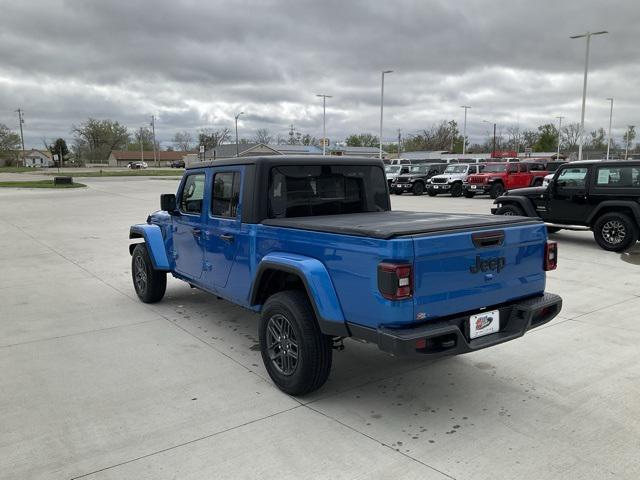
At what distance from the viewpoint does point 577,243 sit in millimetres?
11375

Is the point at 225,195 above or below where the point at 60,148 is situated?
below

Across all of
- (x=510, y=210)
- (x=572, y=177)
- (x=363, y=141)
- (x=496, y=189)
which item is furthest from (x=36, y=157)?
(x=572, y=177)

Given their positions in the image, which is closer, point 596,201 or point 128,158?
point 596,201

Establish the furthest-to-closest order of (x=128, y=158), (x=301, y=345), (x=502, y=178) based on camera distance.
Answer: (x=128, y=158) → (x=502, y=178) → (x=301, y=345)

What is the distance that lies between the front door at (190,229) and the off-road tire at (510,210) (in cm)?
828

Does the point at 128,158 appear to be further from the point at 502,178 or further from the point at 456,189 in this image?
the point at 502,178

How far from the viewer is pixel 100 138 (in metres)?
128

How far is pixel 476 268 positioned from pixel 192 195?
3.22 m

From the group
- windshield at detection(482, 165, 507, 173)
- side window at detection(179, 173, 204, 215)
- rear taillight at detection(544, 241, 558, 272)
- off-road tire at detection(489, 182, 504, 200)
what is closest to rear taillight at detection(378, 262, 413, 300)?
rear taillight at detection(544, 241, 558, 272)

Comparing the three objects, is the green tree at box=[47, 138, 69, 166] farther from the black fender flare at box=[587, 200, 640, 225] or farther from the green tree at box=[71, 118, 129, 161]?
the black fender flare at box=[587, 200, 640, 225]

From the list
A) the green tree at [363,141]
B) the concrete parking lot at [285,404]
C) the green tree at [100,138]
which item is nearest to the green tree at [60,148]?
the green tree at [100,138]

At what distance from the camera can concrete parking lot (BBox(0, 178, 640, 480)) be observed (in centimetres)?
304

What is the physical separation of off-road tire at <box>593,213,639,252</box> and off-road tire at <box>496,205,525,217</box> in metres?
1.62

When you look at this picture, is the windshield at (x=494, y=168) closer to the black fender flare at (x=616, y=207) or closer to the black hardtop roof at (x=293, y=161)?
the black fender flare at (x=616, y=207)
